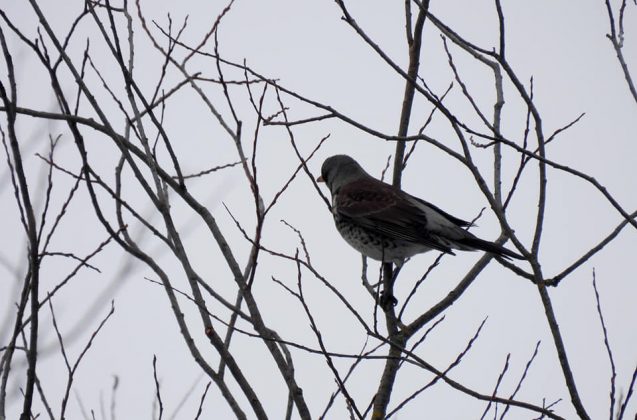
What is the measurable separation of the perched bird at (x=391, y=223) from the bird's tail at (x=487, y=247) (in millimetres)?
12

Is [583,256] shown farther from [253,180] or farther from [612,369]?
[253,180]

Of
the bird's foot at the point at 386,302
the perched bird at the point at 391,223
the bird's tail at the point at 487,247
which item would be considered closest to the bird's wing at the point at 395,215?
the perched bird at the point at 391,223

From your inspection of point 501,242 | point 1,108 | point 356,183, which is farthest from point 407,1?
point 356,183

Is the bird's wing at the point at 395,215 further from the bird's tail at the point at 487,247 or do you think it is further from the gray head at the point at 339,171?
the gray head at the point at 339,171

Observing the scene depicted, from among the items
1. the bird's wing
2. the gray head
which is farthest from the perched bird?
the gray head

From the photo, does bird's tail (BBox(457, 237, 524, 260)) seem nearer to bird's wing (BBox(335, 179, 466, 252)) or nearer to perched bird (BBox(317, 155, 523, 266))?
perched bird (BBox(317, 155, 523, 266))

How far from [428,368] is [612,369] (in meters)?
0.79

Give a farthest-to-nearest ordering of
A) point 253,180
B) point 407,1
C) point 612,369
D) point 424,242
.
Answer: point 424,242 → point 407,1 → point 253,180 → point 612,369

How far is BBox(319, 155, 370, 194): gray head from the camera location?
7867 mm

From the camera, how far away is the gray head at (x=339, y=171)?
25.8 ft

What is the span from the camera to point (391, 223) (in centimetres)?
626

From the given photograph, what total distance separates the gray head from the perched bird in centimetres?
53

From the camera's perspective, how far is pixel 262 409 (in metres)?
3.04

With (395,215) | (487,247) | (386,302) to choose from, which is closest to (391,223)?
(395,215)
